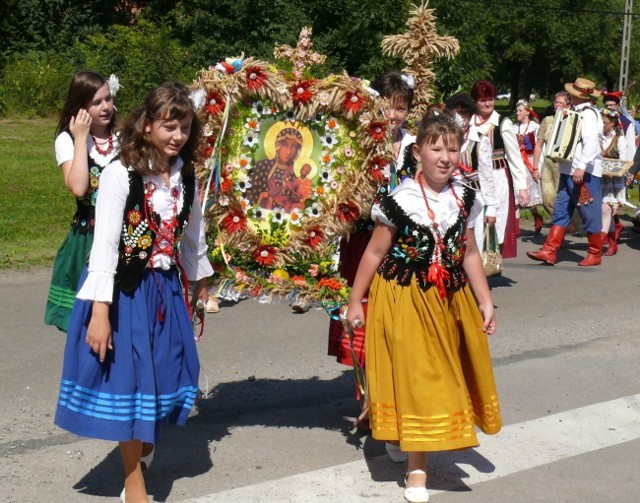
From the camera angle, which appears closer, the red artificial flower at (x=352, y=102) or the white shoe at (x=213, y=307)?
the red artificial flower at (x=352, y=102)

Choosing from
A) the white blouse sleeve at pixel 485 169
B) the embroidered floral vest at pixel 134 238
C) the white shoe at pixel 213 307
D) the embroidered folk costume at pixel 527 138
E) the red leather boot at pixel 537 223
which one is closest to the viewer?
the embroidered floral vest at pixel 134 238

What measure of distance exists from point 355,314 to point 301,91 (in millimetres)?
1118

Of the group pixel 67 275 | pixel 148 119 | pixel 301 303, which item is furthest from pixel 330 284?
pixel 67 275

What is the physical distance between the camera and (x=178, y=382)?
4.64 meters

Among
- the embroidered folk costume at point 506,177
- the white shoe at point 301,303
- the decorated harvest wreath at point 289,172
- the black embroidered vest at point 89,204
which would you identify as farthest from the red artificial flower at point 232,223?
A: the embroidered folk costume at point 506,177

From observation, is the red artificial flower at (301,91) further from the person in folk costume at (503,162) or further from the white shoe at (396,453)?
the person in folk costume at (503,162)

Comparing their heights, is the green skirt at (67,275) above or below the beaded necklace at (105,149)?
below

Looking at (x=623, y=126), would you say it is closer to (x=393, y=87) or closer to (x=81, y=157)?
(x=393, y=87)

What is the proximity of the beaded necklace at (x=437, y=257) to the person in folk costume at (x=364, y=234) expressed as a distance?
0.80 metres

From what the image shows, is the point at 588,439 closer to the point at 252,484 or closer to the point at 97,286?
the point at 252,484

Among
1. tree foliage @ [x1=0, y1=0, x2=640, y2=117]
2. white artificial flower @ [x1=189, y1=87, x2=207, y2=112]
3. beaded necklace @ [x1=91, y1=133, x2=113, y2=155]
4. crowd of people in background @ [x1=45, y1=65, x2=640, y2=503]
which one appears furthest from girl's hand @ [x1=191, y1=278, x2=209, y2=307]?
tree foliage @ [x1=0, y1=0, x2=640, y2=117]

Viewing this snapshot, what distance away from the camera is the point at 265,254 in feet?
17.2

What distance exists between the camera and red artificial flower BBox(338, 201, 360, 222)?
520cm

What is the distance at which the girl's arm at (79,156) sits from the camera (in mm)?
5289
